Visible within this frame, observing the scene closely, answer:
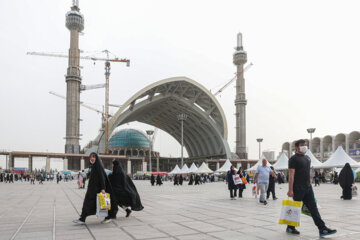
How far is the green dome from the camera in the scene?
338 ft

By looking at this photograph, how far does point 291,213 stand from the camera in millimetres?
5586

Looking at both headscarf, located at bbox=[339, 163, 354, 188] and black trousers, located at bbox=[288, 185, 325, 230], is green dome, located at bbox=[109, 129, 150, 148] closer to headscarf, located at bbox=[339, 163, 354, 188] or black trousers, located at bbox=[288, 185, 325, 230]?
headscarf, located at bbox=[339, 163, 354, 188]

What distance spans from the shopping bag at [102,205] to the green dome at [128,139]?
9685 centimetres

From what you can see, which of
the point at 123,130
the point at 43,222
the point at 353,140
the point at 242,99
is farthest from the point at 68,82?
the point at 43,222

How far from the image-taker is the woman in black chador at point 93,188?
6875mm

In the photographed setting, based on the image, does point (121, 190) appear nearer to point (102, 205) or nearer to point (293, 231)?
point (102, 205)

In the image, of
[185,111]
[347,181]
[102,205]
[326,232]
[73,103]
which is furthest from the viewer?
[185,111]

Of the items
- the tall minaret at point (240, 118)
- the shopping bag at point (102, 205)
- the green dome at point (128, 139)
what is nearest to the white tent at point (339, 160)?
the shopping bag at point (102, 205)

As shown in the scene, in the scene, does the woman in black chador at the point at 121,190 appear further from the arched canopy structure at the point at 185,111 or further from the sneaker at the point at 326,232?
the arched canopy structure at the point at 185,111

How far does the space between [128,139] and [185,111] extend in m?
28.0

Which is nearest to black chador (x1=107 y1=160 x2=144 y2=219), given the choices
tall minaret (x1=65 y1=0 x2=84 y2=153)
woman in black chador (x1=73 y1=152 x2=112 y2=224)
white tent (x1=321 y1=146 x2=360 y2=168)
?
woman in black chador (x1=73 y1=152 x2=112 y2=224)

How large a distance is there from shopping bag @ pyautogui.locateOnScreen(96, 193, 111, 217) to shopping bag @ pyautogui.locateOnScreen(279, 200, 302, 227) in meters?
3.47

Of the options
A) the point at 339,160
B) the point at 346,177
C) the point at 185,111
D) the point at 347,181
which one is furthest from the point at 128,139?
the point at 347,181

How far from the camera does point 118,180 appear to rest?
771 centimetres
